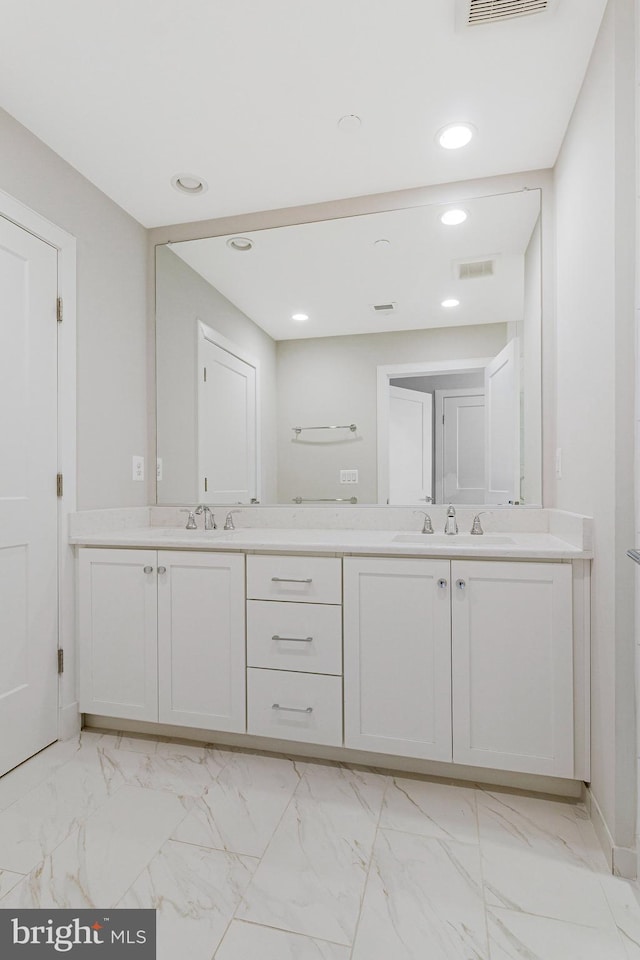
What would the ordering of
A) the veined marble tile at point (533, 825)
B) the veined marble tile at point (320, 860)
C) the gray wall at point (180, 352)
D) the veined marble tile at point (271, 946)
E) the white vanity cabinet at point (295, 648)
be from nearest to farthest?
the veined marble tile at point (271, 946) < the veined marble tile at point (320, 860) < the veined marble tile at point (533, 825) < the white vanity cabinet at point (295, 648) < the gray wall at point (180, 352)

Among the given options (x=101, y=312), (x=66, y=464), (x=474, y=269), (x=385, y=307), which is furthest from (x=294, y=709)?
(x=474, y=269)

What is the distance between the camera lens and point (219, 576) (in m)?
1.99

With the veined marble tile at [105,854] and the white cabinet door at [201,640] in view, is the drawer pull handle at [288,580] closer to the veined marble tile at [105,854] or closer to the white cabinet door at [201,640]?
the white cabinet door at [201,640]

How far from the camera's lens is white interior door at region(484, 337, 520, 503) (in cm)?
223

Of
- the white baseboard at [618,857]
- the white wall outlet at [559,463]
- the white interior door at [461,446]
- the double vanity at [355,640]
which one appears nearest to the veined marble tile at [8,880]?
the double vanity at [355,640]

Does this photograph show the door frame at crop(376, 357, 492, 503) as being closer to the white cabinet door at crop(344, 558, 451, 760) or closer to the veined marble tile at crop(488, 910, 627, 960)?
the white cabinet door at crop(344, 558, 451, 760)

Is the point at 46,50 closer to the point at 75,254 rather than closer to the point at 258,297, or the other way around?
the point at 75,254

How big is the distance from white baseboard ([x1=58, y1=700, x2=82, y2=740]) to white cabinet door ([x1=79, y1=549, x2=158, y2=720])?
0.04 meters

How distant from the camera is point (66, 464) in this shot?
2.12 m

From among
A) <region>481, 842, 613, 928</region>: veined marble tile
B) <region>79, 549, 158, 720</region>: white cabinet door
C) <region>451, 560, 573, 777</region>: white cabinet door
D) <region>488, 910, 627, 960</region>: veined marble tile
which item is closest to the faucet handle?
<region>79, 549, 158, 720</region>: white cabinet door

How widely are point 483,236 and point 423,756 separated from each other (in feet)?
6.92

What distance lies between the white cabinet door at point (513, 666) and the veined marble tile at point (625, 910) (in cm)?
33

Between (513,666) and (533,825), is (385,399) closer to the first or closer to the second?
(513,666)

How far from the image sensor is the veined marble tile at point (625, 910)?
1.16m
